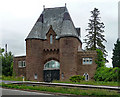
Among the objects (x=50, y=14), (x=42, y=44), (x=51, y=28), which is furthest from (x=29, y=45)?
(x=50, y=14)

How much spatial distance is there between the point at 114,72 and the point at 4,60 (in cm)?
3121

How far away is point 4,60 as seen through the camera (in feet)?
164

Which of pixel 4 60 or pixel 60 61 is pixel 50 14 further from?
pixel 4 60

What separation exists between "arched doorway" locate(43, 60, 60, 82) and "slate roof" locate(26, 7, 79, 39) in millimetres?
4779

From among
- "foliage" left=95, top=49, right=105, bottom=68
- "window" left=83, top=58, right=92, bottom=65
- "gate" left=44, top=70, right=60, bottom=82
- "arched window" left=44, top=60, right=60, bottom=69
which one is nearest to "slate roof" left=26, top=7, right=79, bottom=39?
"window" left=83, top=58, right=92, bottom=65

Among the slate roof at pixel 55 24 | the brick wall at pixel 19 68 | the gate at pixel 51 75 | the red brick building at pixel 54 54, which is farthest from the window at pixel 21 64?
the slate roof at pixel 55 24

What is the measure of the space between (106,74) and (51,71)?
30.3 ft

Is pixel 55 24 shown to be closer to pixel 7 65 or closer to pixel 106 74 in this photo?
pixel 106 74

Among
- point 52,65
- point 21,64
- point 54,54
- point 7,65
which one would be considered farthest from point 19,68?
point 7,65

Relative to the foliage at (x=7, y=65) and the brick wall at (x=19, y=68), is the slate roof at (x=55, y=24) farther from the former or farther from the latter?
the foliage at (x=7, y=65)

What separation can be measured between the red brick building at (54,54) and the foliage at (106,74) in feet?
3.54

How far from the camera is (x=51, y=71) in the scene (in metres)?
33.1

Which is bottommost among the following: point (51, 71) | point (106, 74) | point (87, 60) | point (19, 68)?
point (106, 74)

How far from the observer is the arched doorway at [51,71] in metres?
32.7
